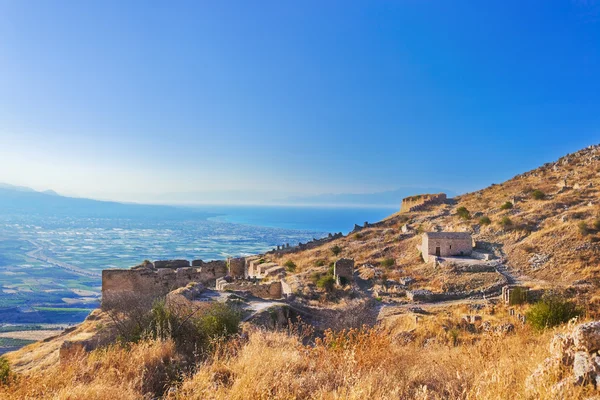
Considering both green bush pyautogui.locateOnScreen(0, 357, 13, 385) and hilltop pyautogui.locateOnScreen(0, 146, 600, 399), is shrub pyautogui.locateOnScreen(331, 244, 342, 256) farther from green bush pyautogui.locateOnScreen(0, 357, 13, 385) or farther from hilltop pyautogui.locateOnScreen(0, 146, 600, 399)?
green bush pyautogui.locateOnScreen(0, 357, 13, 385)

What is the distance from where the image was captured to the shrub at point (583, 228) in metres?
19.8

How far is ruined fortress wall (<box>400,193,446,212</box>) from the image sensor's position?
47062 mm

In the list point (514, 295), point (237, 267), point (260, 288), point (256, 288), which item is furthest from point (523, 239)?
point (237, 267)

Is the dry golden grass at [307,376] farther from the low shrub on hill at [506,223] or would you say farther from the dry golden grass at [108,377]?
the low shrub on hill at [506,223]

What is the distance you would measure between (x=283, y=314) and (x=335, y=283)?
26.1 ft

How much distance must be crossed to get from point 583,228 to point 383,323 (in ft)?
48.3

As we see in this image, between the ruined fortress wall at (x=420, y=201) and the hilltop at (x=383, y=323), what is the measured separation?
262 centimetres

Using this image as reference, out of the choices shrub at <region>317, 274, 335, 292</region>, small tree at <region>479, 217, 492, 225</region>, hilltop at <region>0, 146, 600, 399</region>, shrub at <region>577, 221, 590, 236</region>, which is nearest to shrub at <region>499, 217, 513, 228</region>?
hilltop at <region>0, 146, 600, 399</region>

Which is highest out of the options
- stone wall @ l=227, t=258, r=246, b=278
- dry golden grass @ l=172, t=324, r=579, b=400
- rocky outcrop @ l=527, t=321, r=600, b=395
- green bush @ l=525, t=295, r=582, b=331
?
rocky outcrop @ l=527, t=321, r=600, b=395

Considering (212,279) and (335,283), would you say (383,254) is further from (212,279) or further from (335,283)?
(212,279)

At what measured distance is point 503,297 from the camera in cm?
1518

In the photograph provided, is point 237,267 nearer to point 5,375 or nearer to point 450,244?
point 450,244

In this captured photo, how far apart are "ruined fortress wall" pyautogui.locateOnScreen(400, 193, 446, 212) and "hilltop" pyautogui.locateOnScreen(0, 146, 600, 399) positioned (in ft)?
8.61

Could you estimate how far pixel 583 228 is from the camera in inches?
790
